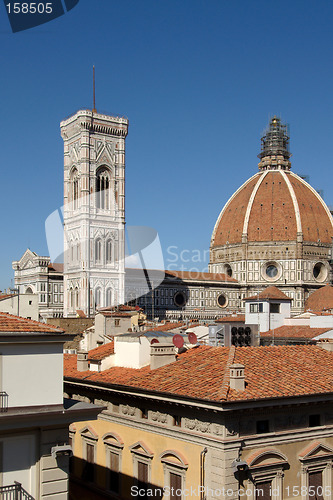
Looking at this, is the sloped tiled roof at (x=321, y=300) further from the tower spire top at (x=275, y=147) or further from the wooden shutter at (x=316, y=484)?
the wooden shutter at (x=316, y=484)

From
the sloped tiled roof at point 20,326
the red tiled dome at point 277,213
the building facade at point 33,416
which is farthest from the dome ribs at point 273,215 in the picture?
the building facade at point 33,416

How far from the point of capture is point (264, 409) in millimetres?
17266

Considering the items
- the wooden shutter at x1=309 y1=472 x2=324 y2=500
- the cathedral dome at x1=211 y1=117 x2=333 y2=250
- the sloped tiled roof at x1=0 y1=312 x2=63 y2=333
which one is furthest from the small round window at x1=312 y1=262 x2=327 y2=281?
the sloped tiled roof at x1=0 y1=312 x2=63 y2=333

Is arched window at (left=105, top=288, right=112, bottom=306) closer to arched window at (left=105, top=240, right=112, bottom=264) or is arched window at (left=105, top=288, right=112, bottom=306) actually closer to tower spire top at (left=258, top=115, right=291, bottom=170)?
arched window at (left=105, top=240, right=112, bottom=264)

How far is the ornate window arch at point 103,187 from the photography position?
98.1 metres

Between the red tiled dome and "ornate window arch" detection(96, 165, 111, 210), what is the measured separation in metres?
33.5

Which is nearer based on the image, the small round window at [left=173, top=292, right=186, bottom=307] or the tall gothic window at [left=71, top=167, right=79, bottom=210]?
the tall gothic window at [left=71, top=167, right=79, bottom=210]

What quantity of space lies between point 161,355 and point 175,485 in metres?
4.79

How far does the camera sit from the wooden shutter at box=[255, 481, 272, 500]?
56.4ft

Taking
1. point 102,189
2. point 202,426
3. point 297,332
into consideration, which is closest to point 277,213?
point 102,189

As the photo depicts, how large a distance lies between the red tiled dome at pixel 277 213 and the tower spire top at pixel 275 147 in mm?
3073

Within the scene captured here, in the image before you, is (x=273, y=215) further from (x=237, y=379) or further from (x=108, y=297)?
(x=237, y=379)

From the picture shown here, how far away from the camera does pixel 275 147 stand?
437ft

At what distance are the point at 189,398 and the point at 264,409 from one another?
192 cm
